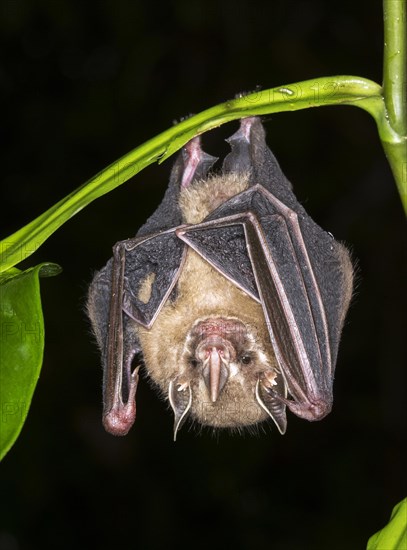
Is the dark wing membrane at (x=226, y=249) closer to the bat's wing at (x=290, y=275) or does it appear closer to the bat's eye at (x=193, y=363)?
the bat's wing at (x=290, y=275)

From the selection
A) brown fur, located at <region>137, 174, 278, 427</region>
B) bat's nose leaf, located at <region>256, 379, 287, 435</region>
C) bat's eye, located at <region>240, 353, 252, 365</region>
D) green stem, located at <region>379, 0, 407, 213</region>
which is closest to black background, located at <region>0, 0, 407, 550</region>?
brown fur, located at <region>137, 174, 278, 427</region>

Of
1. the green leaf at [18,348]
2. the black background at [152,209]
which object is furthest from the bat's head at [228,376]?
the black background at [152,209]

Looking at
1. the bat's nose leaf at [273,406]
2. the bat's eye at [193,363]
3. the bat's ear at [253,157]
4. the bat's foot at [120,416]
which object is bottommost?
the bat's nose leaf at [273,406]

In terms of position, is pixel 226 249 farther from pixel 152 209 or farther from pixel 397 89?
pixel 152 209

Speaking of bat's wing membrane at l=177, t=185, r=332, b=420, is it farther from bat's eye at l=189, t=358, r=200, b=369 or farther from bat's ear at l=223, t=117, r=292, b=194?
bat's eye at l=189, t=358, r=200, b=369

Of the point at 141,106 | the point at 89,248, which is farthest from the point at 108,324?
the point at 141,106

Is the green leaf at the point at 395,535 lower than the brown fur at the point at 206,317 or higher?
lower
